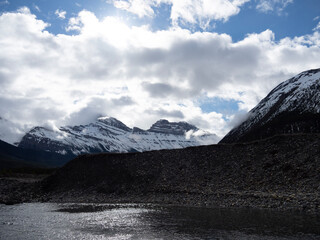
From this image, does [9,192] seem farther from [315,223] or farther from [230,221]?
[315,223]

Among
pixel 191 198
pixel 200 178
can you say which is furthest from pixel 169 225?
pixel 200 178

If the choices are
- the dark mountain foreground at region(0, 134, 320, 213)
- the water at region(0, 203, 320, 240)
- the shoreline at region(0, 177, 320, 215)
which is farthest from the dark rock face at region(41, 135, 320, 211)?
the water at region(0, 203, 320, 240)

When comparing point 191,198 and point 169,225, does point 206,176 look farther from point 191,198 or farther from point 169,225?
point 169,225

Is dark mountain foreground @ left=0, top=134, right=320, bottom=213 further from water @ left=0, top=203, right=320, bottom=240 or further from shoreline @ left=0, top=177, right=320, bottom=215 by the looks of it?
water @ left=0, top=203, right=320, bottom=240

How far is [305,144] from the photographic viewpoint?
57.0m

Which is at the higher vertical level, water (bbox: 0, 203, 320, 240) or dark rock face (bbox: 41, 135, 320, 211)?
dark rock face (bbox: 41, 135, 320, 211)

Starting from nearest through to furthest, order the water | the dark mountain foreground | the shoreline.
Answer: the water < the shoreline < the dark mountain foreground

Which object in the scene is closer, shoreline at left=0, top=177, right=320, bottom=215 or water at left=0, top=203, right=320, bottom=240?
water at left=0, top=203, right=320, bottom=240

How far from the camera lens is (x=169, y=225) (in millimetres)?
29328

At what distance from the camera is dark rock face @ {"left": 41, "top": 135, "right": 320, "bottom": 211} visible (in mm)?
45625

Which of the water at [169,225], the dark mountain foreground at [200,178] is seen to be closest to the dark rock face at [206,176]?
the dark mountain foreground at [200,178]

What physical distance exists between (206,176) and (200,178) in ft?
4.03

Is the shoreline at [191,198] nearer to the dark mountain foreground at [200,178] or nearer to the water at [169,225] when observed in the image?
the dark mountain foreground at [200,178]

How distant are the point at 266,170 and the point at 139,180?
24380mm
